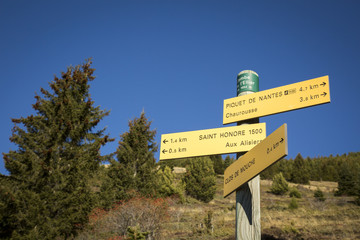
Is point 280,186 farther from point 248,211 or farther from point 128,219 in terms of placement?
point 248,211

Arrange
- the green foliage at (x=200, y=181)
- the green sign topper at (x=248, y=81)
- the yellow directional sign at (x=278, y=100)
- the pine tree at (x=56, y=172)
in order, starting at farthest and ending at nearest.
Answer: the green foliage at (x=200, y=181) → the pine tree at (x=56, y=172) → the green sign topper at (x=248, y=81) → the yellow directional sign at (x=278, y=100)

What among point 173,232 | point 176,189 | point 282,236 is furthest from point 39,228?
point 176,189

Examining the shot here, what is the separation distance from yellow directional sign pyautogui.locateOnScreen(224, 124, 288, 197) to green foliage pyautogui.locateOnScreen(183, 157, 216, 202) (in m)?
29.8

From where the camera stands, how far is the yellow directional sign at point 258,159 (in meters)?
2.30

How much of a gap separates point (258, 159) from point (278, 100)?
3.19 feet

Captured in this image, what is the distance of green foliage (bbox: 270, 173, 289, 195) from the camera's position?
3978 centimetres

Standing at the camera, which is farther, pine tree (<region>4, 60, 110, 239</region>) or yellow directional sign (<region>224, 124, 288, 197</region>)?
pine tree (<region>4, 60, 110, 239</region>)

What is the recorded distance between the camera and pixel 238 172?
2912 mm

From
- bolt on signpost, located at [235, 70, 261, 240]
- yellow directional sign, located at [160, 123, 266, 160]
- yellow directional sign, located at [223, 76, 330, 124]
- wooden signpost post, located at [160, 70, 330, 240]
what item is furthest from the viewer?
yellow directional sign, located at [160, 123, 266, 160]

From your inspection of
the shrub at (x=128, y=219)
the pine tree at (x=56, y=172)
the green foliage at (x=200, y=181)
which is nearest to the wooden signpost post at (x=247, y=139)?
the pine tree at (x=56, y=172)

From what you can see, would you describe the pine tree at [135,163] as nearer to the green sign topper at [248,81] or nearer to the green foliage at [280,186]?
the green sign topper at [248,81]

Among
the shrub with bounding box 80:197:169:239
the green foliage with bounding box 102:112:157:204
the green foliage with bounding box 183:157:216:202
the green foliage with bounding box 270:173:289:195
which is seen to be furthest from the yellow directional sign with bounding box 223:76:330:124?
the green foliage with bounding box 270:173:289:195

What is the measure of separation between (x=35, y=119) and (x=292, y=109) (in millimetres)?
12614

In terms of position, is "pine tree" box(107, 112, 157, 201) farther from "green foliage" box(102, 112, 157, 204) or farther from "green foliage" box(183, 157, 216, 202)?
"green foliage" box(183, 157, 216, 202)
